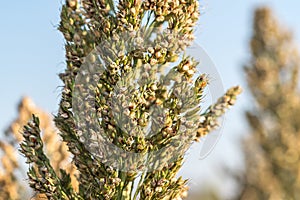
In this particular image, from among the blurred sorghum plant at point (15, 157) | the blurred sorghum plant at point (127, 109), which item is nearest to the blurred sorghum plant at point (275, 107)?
the blurred sorghum plant at point (15, 157)

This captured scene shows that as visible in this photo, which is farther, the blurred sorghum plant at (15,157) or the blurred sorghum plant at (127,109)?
the blurred sorghum plant at (15,157)

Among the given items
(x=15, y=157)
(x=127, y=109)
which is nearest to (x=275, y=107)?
Result: (x=15, y=157)

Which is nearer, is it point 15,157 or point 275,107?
point 15,157

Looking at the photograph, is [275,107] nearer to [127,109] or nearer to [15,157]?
[15,157]

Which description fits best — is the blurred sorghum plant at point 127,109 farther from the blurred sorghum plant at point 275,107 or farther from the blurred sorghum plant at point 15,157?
the blurred sorghum plant at point 275,107

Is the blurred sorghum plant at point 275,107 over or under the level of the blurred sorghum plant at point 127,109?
over

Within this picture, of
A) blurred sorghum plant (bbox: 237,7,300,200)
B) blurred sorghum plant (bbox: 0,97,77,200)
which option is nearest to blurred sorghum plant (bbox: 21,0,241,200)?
blurred sorghum plant (bbox: 0,97,77,200)

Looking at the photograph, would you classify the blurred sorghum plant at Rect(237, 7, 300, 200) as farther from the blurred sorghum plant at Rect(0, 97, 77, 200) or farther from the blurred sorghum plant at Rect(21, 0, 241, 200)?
the blurred sorghum plant at Rect(21, 0, 241, 200)

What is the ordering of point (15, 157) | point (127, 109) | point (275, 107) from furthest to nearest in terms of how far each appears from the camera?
1. point (275, 107)
2. point (15, 157)
3. point (127, 109)
